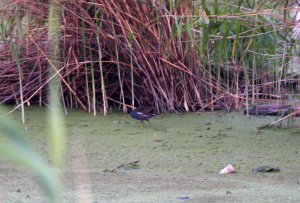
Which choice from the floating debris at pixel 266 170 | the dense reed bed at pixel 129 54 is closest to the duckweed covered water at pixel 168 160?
the floating debris at pixel 266 170

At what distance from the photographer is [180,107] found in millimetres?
3262

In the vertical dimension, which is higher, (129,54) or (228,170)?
(129,54)

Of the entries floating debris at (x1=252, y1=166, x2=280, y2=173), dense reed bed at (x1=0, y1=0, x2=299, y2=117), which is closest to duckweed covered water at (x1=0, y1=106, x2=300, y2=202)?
floating debris at (x1=252, y1=166, x2=280, y2=173)

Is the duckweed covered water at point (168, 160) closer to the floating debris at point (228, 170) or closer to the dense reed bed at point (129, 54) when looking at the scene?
the floating debris at point (228, 170)

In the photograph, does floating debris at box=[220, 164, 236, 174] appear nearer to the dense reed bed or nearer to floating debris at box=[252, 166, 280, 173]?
floating debris at box=[252, 166, 280, 173]

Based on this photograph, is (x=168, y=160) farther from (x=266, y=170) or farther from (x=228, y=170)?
(x=266, y=170)

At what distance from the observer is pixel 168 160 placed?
6.03 ft

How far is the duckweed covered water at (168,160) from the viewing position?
1.33 meters

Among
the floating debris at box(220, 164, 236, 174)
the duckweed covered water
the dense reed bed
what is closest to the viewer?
the duckweed covered water

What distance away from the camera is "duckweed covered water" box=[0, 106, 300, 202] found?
1335 millimetres

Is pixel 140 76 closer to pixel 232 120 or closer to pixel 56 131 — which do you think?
pixel 232 120

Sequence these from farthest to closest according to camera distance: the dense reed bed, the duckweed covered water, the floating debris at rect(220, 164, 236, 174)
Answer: the dense reed bed < the floating debris at rect(220, 164, 236, 174) < the duckweed covered water

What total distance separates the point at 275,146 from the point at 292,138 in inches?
9.7

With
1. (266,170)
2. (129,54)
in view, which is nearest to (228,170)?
(266,170)
